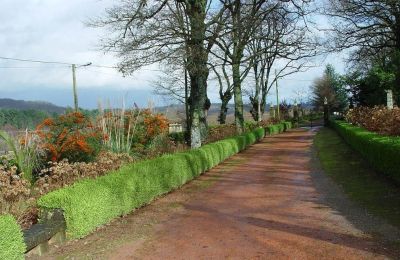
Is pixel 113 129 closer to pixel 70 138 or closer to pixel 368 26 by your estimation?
pixel 70 138

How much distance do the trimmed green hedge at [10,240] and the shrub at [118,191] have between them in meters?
1.46

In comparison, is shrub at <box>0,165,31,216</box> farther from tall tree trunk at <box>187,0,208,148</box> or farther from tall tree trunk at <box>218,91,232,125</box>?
tall tree trunk at <box>218,91,232,125</box>

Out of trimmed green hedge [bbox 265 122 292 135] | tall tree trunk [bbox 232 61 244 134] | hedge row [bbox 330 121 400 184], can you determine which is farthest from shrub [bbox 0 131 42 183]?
trimmed green hedge [bbox 265 122 292 135]

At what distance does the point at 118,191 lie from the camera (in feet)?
26.3

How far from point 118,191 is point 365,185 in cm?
564

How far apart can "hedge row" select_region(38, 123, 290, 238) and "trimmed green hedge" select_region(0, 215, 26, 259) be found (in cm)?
146

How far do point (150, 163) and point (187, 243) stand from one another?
12.5 ft

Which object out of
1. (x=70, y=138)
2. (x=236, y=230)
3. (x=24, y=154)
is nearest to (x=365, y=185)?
(x=236, y=230)

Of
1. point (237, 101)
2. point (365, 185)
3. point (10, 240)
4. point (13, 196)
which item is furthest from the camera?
point (237, 101)

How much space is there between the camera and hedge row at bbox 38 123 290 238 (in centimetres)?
661

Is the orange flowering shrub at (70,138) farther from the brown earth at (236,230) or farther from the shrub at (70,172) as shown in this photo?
the brown earth at (236,230)

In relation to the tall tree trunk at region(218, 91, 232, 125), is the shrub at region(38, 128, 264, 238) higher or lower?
lower

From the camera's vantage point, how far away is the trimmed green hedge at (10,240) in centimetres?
478

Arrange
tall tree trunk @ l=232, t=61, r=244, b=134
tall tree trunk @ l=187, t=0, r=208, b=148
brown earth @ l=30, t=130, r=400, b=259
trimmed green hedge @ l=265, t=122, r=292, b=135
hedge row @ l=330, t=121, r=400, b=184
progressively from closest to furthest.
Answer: brown earth @ l=30, t=130, r=400, b=259 → hedge row @ l=330, t=121, r=400, b=184 → tall tree trunk @ l=187, t=0, r=208, b=148 → tall tree trunk @ l=232, t=61, r=244, b=134 → trimmed green hedge @ l=265, t=122, r=292, b=135
